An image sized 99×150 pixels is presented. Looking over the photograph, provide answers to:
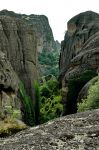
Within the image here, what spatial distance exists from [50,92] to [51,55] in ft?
263

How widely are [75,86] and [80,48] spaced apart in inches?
846

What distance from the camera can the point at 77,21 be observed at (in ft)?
287

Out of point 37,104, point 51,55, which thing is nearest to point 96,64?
point 37,104

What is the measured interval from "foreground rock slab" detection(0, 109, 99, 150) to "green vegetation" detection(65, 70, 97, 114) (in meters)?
41.3

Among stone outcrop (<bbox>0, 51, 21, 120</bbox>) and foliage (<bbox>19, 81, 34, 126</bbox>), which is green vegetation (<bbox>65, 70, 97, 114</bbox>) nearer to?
foliage (<bbox>19, 81, 34, 126</bbox>)

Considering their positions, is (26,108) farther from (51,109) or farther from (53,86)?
(53,86)

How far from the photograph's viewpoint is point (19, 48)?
6019 centimetres

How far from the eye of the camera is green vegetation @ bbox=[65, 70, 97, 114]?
57.8 m

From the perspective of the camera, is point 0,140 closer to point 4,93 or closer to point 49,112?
point 4,93

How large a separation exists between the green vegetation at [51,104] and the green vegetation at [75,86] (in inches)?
94.4

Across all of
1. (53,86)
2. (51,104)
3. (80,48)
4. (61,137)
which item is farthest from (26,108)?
(61,137)

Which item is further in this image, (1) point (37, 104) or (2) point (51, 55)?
(2) point (51, 55)

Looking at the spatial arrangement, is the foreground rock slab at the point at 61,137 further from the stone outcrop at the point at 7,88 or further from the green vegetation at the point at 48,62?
the green vegetation at the point at 48,62

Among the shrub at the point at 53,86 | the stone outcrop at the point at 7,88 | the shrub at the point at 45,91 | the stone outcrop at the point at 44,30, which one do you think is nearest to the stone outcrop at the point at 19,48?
the stone outcrop at the point at 7,88
